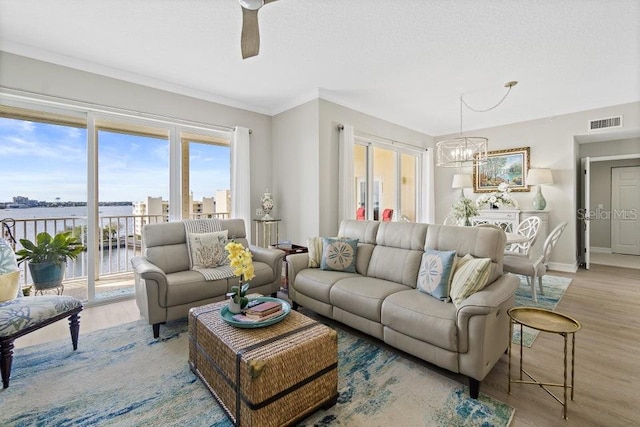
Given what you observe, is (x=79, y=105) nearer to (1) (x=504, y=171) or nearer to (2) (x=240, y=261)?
(2) (x=240, y=261)

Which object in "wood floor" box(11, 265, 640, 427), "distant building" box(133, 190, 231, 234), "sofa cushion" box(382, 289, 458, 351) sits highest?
"distant building" box(133, 190, 231, 234)

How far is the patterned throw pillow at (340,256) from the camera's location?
10.2ft

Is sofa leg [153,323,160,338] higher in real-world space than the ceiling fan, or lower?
lower

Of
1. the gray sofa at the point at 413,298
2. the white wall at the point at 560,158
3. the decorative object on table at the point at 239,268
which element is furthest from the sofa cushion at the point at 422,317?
the white wall at the point at 560,158

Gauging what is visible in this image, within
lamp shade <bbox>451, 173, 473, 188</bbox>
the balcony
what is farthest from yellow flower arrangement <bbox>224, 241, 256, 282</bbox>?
lamp shade <bbox>451, 173, 473, 188</bbox>

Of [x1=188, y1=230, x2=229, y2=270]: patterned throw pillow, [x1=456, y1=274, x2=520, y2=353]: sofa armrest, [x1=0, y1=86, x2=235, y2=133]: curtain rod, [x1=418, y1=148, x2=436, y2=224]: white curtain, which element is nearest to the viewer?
[x1=456, y1=274, x2=520, y2=353]: sofa armrest

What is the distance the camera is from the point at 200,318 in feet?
6.42

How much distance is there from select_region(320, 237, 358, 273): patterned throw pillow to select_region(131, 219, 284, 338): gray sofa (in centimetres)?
65

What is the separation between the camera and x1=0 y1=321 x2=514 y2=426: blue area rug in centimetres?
166

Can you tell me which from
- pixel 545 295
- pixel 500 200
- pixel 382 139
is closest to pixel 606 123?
pixel 500 200

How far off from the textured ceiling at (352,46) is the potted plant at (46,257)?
1.92 m

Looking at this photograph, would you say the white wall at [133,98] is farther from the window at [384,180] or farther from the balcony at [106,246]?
the window at [384,180]

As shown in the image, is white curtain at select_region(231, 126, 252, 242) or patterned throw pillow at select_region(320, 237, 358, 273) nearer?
patterned throw pillow at select_region(320, 237, 358, 273)

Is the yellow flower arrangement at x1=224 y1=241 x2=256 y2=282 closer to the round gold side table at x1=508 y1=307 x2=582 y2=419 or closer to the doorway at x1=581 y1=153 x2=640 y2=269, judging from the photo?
the round gold side table at x1=508 y1=307 x2=582 y2=419
